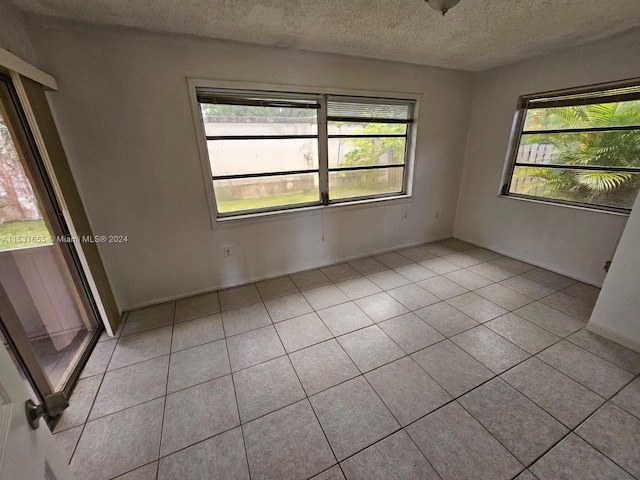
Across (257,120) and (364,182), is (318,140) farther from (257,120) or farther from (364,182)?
(364,182)

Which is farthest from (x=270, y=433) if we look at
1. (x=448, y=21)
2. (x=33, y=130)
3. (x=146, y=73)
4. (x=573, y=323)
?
(x=448, y=21)

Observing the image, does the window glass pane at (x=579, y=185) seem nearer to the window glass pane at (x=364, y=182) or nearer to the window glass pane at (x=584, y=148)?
the window glass pane at (x=584, y=148)

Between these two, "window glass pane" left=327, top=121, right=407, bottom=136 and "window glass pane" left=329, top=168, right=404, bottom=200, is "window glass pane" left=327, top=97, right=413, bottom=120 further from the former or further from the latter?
"window glass pane" left=329, top=168, right=404, bottom=200

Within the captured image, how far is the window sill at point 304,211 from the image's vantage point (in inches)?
107

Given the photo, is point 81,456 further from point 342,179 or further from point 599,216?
point 599,216

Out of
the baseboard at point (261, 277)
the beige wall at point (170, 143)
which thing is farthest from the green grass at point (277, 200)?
the baseboard at point (261, 277)

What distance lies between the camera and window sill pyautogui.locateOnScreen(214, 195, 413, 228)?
2717 mm

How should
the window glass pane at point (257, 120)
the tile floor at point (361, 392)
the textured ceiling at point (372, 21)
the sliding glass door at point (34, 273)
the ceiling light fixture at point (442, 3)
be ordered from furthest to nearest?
the window glass pane at point (257, 120)
the textured ceiling at point (372, 21)
the ceiling light fixture at point (442, 3)
the sliding glass door at point (34, 273)
the tile floor at point (361, 392)

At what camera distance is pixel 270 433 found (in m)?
1.43

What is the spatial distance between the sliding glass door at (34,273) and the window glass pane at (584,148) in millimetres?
4620

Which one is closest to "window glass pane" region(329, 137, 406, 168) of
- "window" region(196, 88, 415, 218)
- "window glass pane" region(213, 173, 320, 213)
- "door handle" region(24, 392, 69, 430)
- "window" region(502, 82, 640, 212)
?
"window" region(196, 88, 415, 218)

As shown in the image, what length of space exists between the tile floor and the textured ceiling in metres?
2.34

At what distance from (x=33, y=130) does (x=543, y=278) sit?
464 centimetres

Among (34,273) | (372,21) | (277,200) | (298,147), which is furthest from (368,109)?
(34,273)
